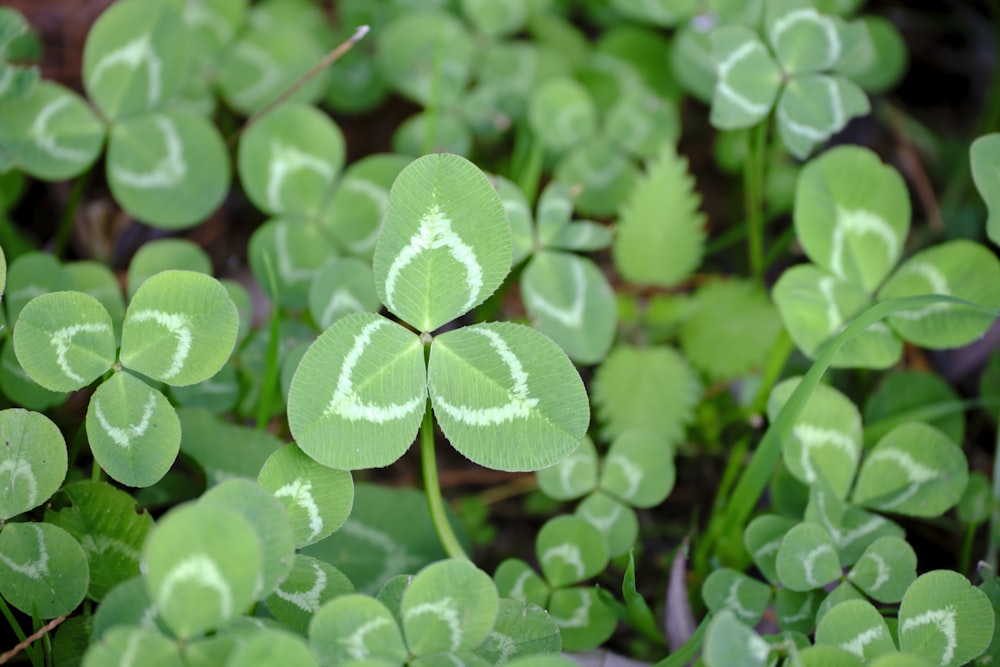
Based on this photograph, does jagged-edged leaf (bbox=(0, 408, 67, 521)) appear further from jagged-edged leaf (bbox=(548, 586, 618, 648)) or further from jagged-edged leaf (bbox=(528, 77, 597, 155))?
jagged-edged leaf (bbox=(528, 77, 597, 155))

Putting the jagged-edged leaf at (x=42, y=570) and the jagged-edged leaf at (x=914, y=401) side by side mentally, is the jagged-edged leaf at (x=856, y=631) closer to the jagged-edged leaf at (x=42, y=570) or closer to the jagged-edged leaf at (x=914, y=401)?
the jagged-edged leaf at (x=914, y=401)

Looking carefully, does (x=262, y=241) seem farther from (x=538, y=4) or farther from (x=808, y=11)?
(x=808, y=11)

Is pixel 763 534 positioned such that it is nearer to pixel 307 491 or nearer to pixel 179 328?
pixel 307 491

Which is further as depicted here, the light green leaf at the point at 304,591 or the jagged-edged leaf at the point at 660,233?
the jagged-edged leaf at the point at 660,233

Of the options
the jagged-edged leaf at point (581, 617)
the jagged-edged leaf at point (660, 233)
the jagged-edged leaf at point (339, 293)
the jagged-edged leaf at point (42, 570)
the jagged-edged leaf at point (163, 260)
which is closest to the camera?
the jagged-edged leaf at point (42, 570)

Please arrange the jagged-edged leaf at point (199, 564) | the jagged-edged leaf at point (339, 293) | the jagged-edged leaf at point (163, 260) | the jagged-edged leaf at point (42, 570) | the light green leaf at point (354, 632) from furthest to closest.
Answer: the jagged-edged leaf at point (163, 260) → the jagged-edged leaf at point (339, 293) → the jagged-edged leaf at point (42, 570) → the light green leaf at point (354, 632) → the jagged-edged leaf at point (199, 564)

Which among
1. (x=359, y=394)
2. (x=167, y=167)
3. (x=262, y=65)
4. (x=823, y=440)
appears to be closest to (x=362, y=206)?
(x=167, y=167)

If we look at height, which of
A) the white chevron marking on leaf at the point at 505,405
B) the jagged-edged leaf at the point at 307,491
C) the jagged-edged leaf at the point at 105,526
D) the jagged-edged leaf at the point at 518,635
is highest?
the white chevron marking on leaf at the point at 505,405

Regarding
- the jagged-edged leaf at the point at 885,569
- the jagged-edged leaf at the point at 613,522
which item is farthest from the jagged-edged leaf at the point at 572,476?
the jagged-edged leaf at the point at 885,569
